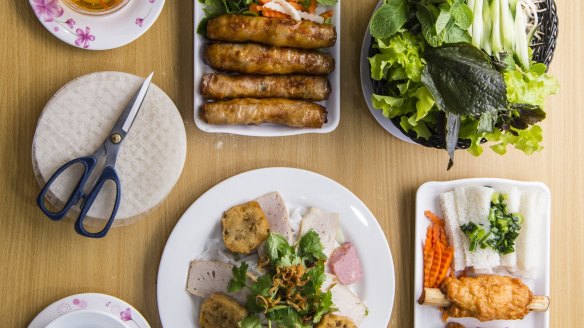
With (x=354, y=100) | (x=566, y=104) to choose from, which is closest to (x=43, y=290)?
(x=354, y=100)

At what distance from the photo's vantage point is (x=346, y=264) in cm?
211

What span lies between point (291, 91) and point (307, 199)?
0.37 meters

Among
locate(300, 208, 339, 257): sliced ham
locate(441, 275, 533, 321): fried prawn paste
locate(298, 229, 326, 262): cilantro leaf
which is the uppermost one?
locate(300, 208, 339, 257): sliced ham

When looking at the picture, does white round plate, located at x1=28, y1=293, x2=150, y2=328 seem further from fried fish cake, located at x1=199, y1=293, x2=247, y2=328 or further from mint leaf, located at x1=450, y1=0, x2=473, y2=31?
mint leaf, located at x1=450, y1=0, x2=473, y2=31

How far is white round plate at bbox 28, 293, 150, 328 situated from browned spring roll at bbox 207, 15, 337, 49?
3.01ft

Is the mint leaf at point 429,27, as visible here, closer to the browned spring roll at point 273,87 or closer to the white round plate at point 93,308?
the browned spring roll at point 273,87

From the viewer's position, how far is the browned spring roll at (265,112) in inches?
77.6

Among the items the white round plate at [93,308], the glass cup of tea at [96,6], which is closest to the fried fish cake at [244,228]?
the white round plate at [93,308]

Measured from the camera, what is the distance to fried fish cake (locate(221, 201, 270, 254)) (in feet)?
6.73

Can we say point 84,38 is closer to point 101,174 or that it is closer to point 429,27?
point 101,174

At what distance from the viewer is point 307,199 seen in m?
2.11

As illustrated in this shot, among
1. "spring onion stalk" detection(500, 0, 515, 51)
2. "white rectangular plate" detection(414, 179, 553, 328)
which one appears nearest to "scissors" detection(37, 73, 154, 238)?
"white rectangular plate" detection(414, 179, 553, 328)

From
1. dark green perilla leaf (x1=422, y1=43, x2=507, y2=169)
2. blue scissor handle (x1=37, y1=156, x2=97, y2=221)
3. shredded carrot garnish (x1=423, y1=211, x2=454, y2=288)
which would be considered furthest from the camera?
shredded carrot garnish (x1=423, y1=211, x2=454, y2=288)

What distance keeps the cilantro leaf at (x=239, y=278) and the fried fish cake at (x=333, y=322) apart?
283 mm
